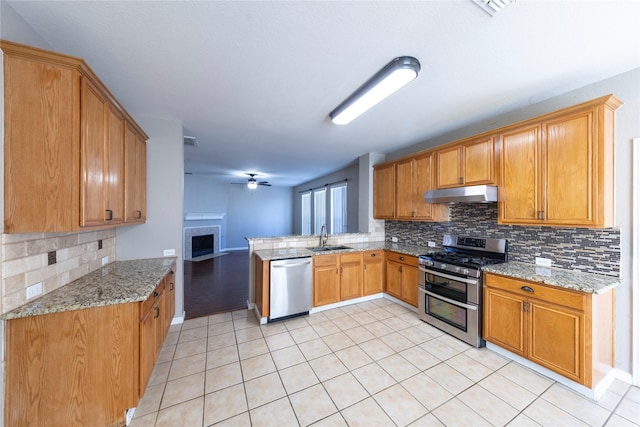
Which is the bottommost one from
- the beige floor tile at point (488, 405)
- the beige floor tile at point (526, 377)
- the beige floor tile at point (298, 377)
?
the beige floor tile at point (526, 377)

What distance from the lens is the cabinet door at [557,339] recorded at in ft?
5.90

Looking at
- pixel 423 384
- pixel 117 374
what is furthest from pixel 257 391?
pixel 423 384

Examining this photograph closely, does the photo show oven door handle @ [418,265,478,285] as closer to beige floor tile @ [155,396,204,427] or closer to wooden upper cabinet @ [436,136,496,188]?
wooden upper cabinet @ [436,136,496,188]

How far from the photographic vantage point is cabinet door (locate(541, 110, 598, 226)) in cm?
190

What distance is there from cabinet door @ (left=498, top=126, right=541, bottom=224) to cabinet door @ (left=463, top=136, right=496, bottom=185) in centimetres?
12

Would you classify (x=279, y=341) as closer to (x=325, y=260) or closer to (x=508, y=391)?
(x=325, y=260)

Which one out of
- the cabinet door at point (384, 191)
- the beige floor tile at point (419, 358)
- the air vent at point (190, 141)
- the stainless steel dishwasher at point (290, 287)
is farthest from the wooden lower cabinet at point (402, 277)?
the air vent at point (190, 141)

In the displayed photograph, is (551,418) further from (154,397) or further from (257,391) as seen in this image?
(154,397)

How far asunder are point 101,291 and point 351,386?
206cm

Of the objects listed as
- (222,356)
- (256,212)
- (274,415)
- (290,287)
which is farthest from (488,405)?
(256,212)

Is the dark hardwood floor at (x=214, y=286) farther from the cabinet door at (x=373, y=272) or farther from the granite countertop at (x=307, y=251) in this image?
the cabinet door at (x=373, y=272)

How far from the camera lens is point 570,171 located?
6.58 feet

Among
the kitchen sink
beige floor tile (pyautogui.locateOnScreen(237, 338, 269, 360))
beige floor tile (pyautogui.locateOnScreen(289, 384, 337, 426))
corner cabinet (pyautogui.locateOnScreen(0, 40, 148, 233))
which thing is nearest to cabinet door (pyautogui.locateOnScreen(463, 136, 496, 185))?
the kitchen sink

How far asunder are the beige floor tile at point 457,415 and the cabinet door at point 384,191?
2591 millimetres
